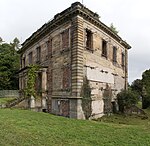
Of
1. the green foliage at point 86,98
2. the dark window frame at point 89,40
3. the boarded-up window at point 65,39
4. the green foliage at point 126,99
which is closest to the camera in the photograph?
the green foliage at point 86,98

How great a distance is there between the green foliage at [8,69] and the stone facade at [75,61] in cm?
2057

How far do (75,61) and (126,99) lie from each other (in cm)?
925

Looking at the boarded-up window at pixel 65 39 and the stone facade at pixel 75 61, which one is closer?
the stone facade at pixel 75 61

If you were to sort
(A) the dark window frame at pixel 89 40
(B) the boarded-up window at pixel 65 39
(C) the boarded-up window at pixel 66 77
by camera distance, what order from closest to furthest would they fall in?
(C) the boarded-up window at pixel 66 77
(B) the boarded-up window at pixel 65 39
(A) the dark window frame at pixel 89 40

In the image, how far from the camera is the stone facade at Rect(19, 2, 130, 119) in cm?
1719

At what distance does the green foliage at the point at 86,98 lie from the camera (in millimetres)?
17116

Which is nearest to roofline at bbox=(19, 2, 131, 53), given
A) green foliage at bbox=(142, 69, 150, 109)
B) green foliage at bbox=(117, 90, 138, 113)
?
green foliage at bbox=(117, 90, 138, 113)

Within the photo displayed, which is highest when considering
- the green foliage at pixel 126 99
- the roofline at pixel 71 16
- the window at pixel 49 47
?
the roofline at pixel 71 16

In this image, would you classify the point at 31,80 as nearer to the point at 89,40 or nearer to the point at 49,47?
the point at 49,47

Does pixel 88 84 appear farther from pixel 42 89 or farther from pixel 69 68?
pixel 42 89

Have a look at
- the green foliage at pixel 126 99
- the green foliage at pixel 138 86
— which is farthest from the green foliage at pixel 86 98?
the green foliage at pixel 138 86

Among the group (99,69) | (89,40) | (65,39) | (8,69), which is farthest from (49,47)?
(8,69)

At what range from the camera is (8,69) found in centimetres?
4494

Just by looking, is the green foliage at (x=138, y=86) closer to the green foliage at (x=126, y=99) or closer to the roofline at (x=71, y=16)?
the green foliage at (x=126, y=99)
